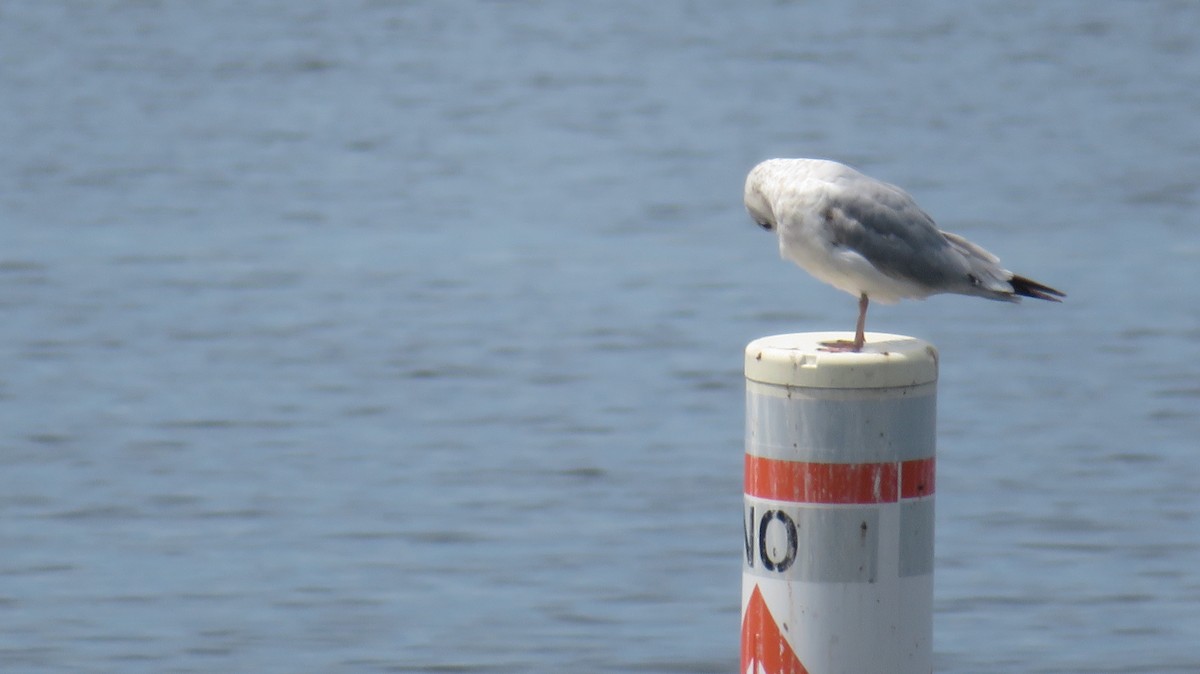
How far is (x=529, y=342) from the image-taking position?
8.85 m

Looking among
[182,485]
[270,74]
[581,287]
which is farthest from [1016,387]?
[270,74]

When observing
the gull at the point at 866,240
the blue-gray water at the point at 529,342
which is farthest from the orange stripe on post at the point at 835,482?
the blue-gray water at the point at 529,342

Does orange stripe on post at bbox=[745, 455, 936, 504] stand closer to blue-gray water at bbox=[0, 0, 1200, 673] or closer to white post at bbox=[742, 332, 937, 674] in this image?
white post at bbox=[742, 332, 937, 674]

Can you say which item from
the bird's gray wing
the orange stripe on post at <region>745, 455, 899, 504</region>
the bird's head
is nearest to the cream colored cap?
the orange stripe on post at <region>745, 455, 899, 504</region>

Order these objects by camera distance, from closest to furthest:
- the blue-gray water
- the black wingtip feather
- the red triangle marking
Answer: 1. the red triangle marking
2. the black wingtip feather
3. the blue-gray water

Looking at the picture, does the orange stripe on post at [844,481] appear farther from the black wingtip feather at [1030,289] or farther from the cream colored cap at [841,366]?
the black wingtip feather at [1030,289]

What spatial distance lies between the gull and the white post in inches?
20.7

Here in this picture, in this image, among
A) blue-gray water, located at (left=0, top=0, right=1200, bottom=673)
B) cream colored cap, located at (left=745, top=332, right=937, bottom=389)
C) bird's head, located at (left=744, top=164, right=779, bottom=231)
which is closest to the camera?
cream colored cap, located at (left=745, top=332, right=937, bottom=389)

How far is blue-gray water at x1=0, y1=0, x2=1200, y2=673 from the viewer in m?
5.71

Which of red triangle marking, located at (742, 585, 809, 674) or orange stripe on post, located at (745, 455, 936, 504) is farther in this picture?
red triangle marking, located at (742, 585, 809, 674)

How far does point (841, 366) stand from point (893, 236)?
28.7 inches

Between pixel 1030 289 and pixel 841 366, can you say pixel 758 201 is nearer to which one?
pixel 1030 289

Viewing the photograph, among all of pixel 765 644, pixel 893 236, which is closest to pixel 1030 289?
pixel 893 236

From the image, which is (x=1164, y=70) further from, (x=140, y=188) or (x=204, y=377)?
(x=204, y=377)
